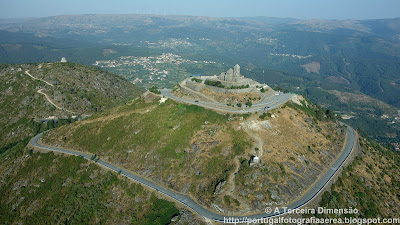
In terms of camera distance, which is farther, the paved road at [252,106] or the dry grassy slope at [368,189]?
the paved road at [252,106]

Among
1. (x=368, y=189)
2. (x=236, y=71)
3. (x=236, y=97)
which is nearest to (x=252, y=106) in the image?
(x=236, y=97)

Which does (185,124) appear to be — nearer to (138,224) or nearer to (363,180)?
(138,224)

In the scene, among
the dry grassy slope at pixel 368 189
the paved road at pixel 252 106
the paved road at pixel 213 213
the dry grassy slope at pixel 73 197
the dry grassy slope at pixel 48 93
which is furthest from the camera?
the dry grassy slope at pixel 48 93

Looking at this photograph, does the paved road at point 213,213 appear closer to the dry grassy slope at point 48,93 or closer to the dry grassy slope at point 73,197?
the dry grassy slope at point 73,197

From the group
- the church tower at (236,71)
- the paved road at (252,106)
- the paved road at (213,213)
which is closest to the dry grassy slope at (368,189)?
the paved road at (213,213)

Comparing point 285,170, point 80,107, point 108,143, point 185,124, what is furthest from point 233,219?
point 80,107

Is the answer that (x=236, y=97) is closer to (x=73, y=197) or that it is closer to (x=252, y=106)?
(x=252, y=106)

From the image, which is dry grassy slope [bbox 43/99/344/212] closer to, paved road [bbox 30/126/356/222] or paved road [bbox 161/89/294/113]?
paved road [bbox 30/126/356/222]
